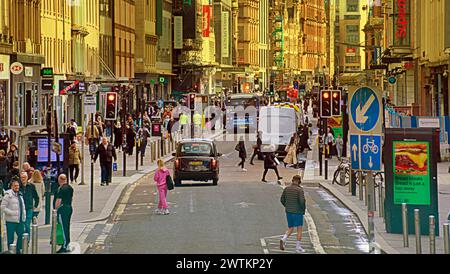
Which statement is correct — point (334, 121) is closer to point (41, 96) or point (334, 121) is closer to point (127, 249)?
point (41, 96)

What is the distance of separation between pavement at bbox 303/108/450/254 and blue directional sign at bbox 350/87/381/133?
2.25 m

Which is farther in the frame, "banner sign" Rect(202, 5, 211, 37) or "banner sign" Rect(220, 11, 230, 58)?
"banner sign" Rect(220, 11, 230, 58)

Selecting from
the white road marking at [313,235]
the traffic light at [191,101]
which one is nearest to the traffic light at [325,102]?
the white road marking at [313,235]

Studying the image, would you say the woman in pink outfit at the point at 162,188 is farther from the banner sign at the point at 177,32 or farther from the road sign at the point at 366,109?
the banner sign at the point at 177,32

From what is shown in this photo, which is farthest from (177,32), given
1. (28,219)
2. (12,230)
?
(12,230)

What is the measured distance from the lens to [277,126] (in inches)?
2586

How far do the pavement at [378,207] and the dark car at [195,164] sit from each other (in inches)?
143

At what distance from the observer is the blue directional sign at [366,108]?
28.7 metres

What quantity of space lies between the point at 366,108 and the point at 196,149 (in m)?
16.3

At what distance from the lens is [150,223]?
31875 mm

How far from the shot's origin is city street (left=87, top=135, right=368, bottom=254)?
26.4 metres

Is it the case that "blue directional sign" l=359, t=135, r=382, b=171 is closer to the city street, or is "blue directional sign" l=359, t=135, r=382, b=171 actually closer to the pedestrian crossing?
the city street

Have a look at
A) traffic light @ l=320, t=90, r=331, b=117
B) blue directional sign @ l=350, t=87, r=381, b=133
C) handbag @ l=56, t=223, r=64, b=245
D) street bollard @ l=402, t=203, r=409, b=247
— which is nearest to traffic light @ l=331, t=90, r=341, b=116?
traffic light @ l=320, t=90, r=331, b=117
